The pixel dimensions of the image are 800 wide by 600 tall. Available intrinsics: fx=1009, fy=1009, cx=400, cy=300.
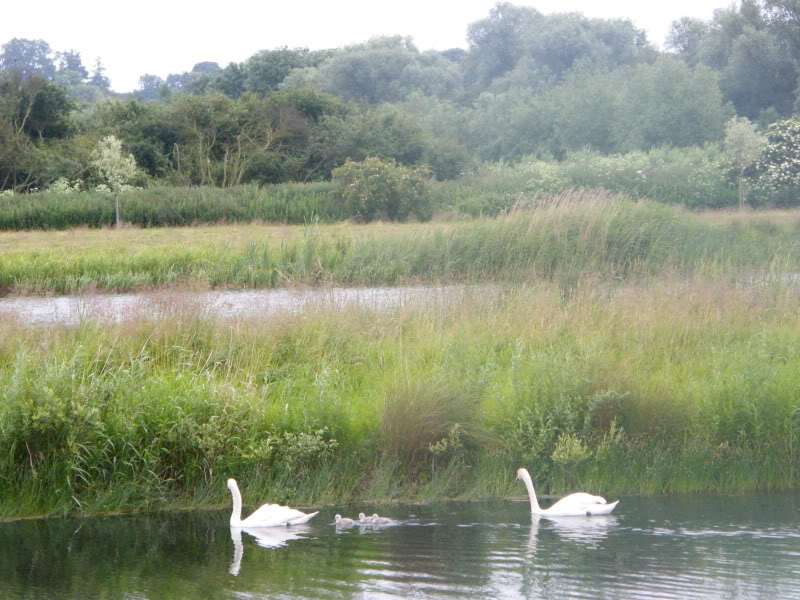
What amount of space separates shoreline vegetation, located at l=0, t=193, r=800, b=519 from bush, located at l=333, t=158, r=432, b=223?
2425 cm

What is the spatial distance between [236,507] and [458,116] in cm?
5838

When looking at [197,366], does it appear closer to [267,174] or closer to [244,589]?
[244,589]

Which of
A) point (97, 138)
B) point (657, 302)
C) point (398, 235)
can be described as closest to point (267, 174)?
point (97, 138)

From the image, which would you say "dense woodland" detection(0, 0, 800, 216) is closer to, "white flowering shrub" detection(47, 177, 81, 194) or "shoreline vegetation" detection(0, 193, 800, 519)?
"white flowering shrub" detection(47, 177, 81, 194)

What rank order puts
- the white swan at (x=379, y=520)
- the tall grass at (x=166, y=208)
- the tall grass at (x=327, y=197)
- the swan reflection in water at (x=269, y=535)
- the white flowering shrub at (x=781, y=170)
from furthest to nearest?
the white flowering shrub at (x=781, y=170) → the tall grass at (x=327, y=197) → the tall grass at (x=166, y=208) → the white swan at (x=379, y=520) → the swan reflection in water at (x=269, y=535)

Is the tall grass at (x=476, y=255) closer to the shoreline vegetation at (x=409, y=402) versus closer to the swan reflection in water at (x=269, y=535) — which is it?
the shoreline vegetation at (x=409, y=402)

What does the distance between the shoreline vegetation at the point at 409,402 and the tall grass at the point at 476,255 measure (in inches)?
104

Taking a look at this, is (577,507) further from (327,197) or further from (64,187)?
(64,187)

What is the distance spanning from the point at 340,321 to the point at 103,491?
4310 mm

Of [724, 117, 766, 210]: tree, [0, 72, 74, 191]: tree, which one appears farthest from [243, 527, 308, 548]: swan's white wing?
[0, 72, 74, 191]: tree

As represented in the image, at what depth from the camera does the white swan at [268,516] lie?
8.29 meters

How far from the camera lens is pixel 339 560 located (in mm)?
7543

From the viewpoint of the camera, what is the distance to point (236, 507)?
8.45 metres

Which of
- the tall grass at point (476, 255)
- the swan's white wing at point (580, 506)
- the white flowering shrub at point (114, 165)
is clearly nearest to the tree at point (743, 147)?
the tall grass at point (476, 255)
